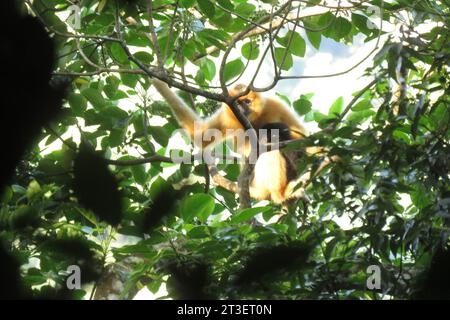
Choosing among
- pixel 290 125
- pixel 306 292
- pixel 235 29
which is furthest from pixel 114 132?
pixel 290 125

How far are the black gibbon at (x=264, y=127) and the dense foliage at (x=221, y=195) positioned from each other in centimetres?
29

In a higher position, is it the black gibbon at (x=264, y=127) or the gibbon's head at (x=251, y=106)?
the gibbon's head at (x=251, y=106)

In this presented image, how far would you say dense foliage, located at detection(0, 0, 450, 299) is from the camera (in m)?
0.59

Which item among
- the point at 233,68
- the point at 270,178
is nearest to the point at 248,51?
the point at 233,68

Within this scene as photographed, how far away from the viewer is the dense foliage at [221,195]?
587mm

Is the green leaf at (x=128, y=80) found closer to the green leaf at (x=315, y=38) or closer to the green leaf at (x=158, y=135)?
the green leaf at (x=158, y=135)

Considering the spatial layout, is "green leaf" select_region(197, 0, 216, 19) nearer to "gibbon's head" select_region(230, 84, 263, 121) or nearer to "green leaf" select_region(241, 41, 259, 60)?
"green leaf" select_region(241, 41, 259, 60)

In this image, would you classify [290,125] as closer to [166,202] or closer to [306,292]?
[306,292]

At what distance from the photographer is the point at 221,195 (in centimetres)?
370

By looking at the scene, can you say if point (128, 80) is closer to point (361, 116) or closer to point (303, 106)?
point (303, 106)

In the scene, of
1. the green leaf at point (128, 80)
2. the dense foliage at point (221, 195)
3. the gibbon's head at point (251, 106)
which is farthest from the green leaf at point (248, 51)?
the gibbon's head at point (251, 106)

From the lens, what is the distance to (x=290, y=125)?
19.6 ft

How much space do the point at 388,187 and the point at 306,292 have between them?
620 mm

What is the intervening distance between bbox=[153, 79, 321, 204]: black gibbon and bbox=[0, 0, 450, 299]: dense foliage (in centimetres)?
29
